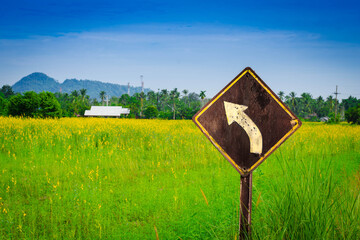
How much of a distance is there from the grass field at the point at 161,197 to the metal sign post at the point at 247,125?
0.37 metres

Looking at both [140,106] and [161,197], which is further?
[140,106]

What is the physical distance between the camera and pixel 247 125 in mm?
1796

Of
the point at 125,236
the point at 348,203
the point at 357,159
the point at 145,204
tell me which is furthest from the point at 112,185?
the point at 357,159

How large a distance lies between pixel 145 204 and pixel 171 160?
3018mm

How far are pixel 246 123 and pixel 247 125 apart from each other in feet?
0.06

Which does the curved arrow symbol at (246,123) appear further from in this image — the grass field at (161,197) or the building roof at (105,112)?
the building roof at (105,112)

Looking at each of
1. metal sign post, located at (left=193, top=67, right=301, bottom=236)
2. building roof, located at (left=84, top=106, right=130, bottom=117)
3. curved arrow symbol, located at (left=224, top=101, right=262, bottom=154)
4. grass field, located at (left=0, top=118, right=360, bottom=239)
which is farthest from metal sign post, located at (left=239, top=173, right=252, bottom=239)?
building roof, located at (left=84, top=106, right=130, bottom=117)

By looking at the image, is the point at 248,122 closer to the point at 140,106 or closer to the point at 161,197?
the point at 161,197

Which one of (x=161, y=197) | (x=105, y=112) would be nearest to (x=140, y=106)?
(x=105, y=112)

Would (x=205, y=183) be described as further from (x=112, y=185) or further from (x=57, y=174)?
(x=57, y=174)

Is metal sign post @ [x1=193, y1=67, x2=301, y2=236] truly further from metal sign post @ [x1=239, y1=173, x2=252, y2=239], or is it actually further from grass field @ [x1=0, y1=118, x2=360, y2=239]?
grass field @ [x1=0, y1=118, x2=360, y2=239]

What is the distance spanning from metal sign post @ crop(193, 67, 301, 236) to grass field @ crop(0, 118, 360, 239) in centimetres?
37

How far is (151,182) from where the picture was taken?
5.19m

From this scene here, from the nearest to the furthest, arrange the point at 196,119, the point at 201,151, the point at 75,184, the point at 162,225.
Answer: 1. the point at 196,119
2. the point at 162,225
3. the point at 75,184
4. the point at 201,151
